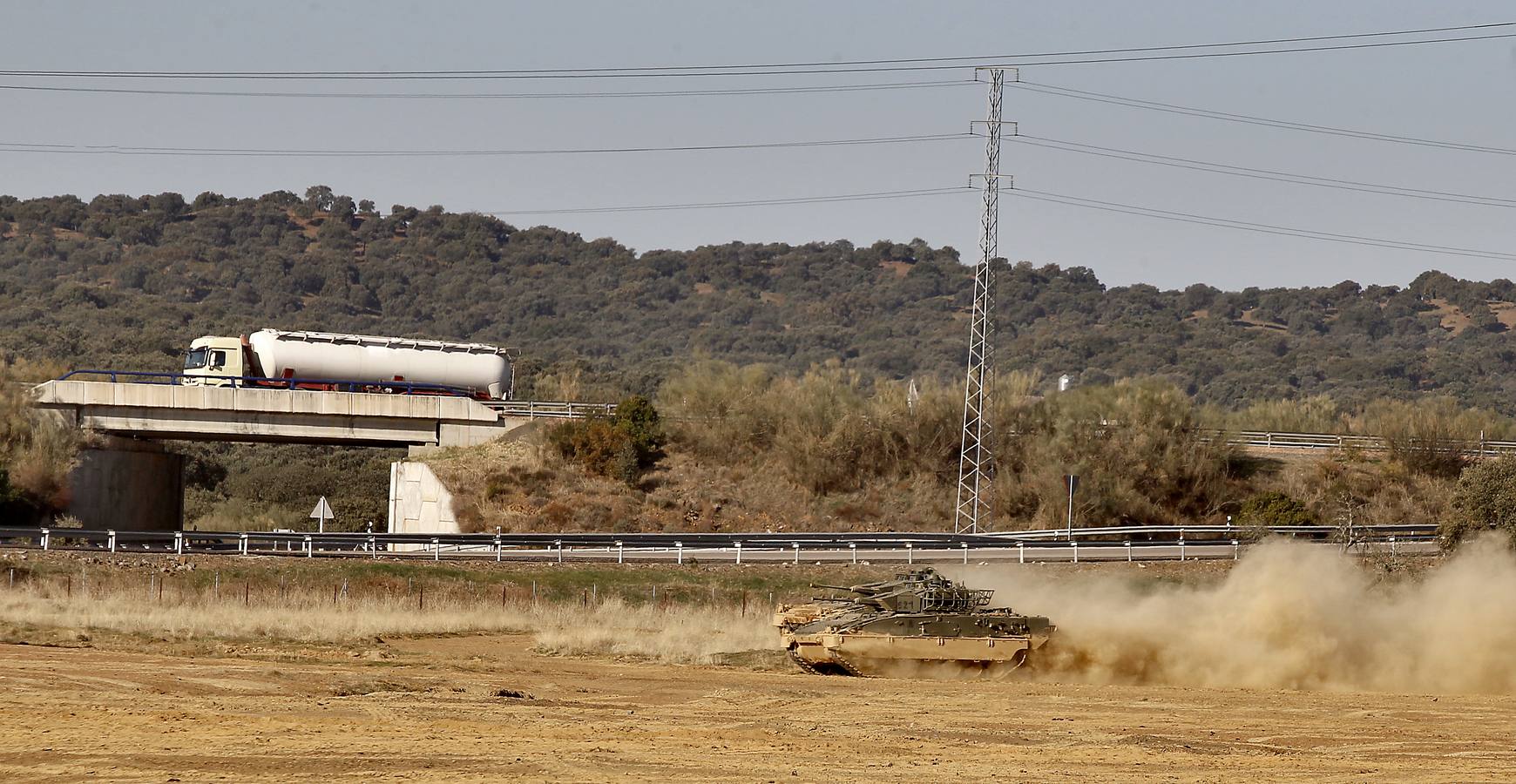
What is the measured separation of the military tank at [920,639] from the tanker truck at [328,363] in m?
34.2

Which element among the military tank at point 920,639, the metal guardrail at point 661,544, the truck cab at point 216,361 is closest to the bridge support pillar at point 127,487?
the truck cab at point 216,361

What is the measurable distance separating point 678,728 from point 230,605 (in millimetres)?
18941

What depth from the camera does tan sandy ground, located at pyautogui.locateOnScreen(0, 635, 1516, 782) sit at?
16641 mm

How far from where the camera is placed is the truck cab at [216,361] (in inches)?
2266

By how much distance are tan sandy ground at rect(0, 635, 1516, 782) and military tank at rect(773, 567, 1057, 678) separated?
1.05 m

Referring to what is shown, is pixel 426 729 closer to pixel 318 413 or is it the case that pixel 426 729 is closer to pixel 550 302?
pixel 318 413

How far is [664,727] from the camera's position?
1953cm

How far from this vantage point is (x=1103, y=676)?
1109 inches

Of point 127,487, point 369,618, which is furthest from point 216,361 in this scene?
point 369,618

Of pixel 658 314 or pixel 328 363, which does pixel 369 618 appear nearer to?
pixel 328 363

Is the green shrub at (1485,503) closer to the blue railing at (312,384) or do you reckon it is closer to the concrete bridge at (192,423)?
the concrete bridge at (192,423)

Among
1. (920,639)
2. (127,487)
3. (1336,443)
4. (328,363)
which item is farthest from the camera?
(1336,443)

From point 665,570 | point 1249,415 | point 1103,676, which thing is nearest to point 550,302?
point 1249,415

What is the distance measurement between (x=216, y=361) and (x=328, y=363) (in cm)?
402
